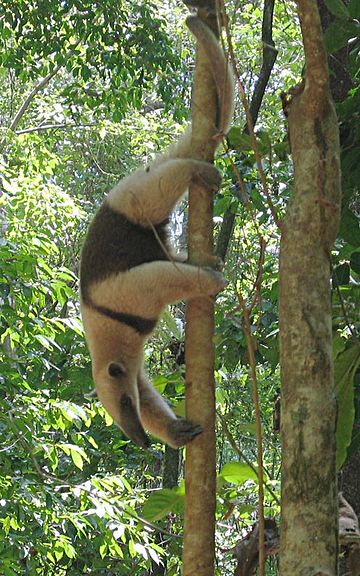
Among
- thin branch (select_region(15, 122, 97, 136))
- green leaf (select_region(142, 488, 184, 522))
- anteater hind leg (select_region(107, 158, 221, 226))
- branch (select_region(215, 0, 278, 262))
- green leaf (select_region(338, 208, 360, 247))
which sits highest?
thin branch (select_region(15, 122, 97, 136))

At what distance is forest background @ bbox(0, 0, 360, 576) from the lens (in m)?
2.49

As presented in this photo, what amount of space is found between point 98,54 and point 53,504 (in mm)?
3430

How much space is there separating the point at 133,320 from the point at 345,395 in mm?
1056

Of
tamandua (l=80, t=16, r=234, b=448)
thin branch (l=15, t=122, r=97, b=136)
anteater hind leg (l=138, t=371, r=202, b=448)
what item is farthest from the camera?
thin branch (l=15, t=122, r=97, b=136)

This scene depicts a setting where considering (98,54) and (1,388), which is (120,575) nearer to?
(1,388)

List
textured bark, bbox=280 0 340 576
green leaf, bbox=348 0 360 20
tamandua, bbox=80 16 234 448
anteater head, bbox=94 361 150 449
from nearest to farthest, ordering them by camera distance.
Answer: textured bark, bbox=280 0 340 576 < green leaf, bbox=348 0 360 20 < tamandua, bbox=80 16 234 448 < anteater head, bbox=94 361 150 449

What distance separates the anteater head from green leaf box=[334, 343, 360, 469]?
98 centimetres

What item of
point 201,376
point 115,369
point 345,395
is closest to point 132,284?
point 115,369

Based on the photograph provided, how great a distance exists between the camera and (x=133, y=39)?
6.18m

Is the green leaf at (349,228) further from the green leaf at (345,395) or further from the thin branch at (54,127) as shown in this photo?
the thin branch at (54,127)

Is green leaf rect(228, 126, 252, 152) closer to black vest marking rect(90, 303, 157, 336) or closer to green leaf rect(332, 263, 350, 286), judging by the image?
green leaf rect(332, 263, 350, 286)

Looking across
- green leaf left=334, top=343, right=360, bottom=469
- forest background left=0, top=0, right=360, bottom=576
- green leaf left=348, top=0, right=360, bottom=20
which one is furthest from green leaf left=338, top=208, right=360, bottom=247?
green leaf left=348, top=0, right=360, bottom=20

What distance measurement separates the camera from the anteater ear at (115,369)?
2.95 metres

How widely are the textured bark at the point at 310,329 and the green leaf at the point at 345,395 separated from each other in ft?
1.38
